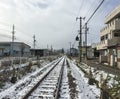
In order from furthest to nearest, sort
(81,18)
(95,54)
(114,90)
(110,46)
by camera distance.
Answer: (95,54), (81,18), (110,46), (114,90)

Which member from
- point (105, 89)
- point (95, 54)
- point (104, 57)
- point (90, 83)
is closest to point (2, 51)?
point (95, 54)

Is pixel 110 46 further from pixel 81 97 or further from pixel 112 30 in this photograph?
pixel 81 97

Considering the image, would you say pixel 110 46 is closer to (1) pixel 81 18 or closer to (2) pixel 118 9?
(2) pixel 118 9

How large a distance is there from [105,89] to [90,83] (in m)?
6.95

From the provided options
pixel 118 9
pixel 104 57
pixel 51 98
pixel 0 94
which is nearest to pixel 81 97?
pixel 51 98

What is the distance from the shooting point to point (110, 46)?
4553 centimetres

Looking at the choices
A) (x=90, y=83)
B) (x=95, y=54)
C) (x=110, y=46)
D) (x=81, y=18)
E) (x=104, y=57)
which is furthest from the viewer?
(x=95, y=54)

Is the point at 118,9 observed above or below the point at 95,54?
above

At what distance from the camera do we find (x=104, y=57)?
5172cm

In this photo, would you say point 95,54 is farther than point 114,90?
Yes

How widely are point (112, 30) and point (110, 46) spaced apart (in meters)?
3.31

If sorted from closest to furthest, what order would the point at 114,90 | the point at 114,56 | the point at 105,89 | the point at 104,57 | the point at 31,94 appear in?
the point at 114,90 < the point at 105,89 < the point at 31,94 < the point at 114,56 < the point at 104,57

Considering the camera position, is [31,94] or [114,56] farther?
[114,56]

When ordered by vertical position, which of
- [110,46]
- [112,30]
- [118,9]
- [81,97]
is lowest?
[81,97]
